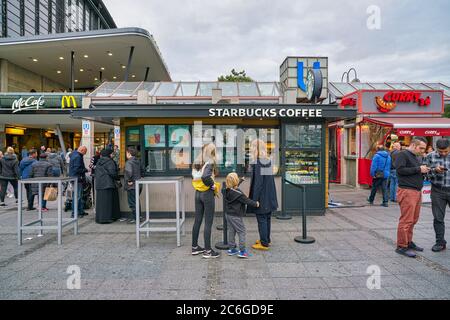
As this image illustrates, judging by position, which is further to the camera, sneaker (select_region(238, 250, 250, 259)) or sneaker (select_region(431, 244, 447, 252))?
sneaker (select_region(431, 244, 447, 252))

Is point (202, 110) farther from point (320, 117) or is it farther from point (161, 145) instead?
point (320, 117)

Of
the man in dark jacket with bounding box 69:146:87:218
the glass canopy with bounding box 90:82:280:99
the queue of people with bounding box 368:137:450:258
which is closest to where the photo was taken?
the queue of people with bounding box 368:137:450:258

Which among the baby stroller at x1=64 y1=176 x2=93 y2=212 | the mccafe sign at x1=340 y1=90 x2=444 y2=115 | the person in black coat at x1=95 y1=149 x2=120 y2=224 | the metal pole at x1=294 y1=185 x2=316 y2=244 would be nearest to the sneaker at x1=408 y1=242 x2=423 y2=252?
the metal pole at x1=294 y1=185 x2=316 y2=244

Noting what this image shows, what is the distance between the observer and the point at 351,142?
1508 cm

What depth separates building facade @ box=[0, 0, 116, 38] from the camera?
21636 mm

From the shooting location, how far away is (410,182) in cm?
484

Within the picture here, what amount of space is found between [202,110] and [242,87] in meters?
7.83

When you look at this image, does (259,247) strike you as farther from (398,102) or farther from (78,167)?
(398,102)

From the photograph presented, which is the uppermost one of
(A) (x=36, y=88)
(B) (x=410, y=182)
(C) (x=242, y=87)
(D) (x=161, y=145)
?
(A) (x=36, y=88)

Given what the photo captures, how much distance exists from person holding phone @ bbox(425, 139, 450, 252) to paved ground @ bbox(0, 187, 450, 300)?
1.00ft

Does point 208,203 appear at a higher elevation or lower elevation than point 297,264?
higher

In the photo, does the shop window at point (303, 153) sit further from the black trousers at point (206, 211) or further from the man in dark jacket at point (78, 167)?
the man in dark jacket at point (78, 167)

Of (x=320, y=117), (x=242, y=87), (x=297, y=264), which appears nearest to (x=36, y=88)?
(x=242, y=87)

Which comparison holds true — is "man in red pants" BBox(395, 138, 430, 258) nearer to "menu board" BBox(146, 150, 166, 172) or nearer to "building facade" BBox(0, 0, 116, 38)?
"menu board" BBox(146, 150, 166, 172)
